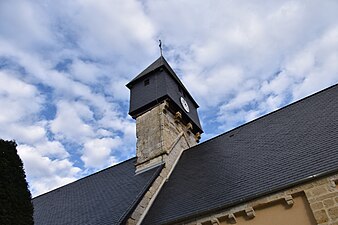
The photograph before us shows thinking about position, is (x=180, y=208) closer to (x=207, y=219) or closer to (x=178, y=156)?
(x=207, y=219)

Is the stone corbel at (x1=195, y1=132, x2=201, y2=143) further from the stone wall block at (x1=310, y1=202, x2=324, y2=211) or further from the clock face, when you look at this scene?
the stone wall block at (x1=310, y1=202, x2=324, y2=211)

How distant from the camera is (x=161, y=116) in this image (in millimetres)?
11539

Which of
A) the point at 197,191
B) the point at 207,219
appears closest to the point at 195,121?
the point at 197,191

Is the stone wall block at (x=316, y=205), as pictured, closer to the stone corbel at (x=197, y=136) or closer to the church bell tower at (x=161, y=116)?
the church bell tower at (x=161, y=116)

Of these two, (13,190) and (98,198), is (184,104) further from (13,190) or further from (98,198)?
(13,190)

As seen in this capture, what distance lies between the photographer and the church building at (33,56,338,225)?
5531mm

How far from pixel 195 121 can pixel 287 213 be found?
8.08 meters

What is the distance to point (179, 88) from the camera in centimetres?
1366

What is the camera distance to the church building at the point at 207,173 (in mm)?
5531

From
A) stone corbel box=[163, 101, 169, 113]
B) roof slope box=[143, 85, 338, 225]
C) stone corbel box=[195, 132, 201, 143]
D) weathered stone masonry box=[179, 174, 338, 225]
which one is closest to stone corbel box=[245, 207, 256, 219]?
weathered stone masonry box=[179, 174, 338, 225]

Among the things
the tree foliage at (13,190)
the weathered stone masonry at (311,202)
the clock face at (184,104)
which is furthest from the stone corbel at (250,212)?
the clock face at (184,104)

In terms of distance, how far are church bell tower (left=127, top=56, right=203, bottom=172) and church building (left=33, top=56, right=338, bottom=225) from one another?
0.15ft

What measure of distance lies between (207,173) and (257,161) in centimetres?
149

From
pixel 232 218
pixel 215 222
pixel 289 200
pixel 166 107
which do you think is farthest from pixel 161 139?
Result: pixel 289 200
